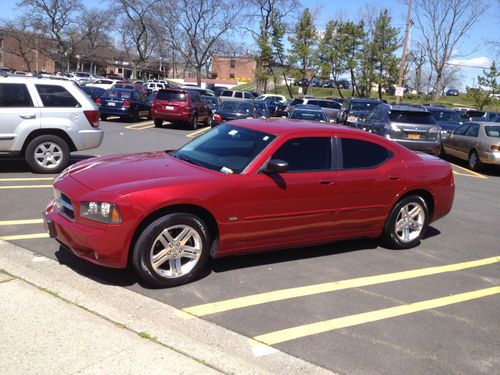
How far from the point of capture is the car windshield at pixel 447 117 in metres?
19.2

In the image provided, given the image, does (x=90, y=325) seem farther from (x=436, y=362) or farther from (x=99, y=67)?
(x=99, y=67)

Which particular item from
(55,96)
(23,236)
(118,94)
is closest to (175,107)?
(118,94)

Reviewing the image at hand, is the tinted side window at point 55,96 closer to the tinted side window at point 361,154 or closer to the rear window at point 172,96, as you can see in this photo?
the tinted side window at point 361,154

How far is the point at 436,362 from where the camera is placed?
11.7 feet

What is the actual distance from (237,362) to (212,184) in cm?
177

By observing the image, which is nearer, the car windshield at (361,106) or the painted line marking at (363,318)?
the painted line marking at (363,318)

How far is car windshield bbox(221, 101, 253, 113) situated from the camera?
19875 millimetres

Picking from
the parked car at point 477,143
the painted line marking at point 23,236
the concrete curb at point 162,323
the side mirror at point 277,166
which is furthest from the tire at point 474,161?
the concrete curb at point 162,323

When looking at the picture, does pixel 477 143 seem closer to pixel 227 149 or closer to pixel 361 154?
pixel 361 154

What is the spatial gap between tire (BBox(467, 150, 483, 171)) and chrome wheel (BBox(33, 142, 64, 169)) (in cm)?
1112

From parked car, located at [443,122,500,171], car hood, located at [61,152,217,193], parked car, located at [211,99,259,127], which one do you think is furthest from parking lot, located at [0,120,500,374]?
parked car, located at [211,99,259,127]

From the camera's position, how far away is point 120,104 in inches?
845

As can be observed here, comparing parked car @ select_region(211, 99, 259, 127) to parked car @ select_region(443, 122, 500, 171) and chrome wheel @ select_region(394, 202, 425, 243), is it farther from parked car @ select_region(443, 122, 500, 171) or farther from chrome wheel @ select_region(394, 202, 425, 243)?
chrome wheel @ select_region(394, 202, 425, 243)

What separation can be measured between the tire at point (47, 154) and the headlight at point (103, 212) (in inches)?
213
